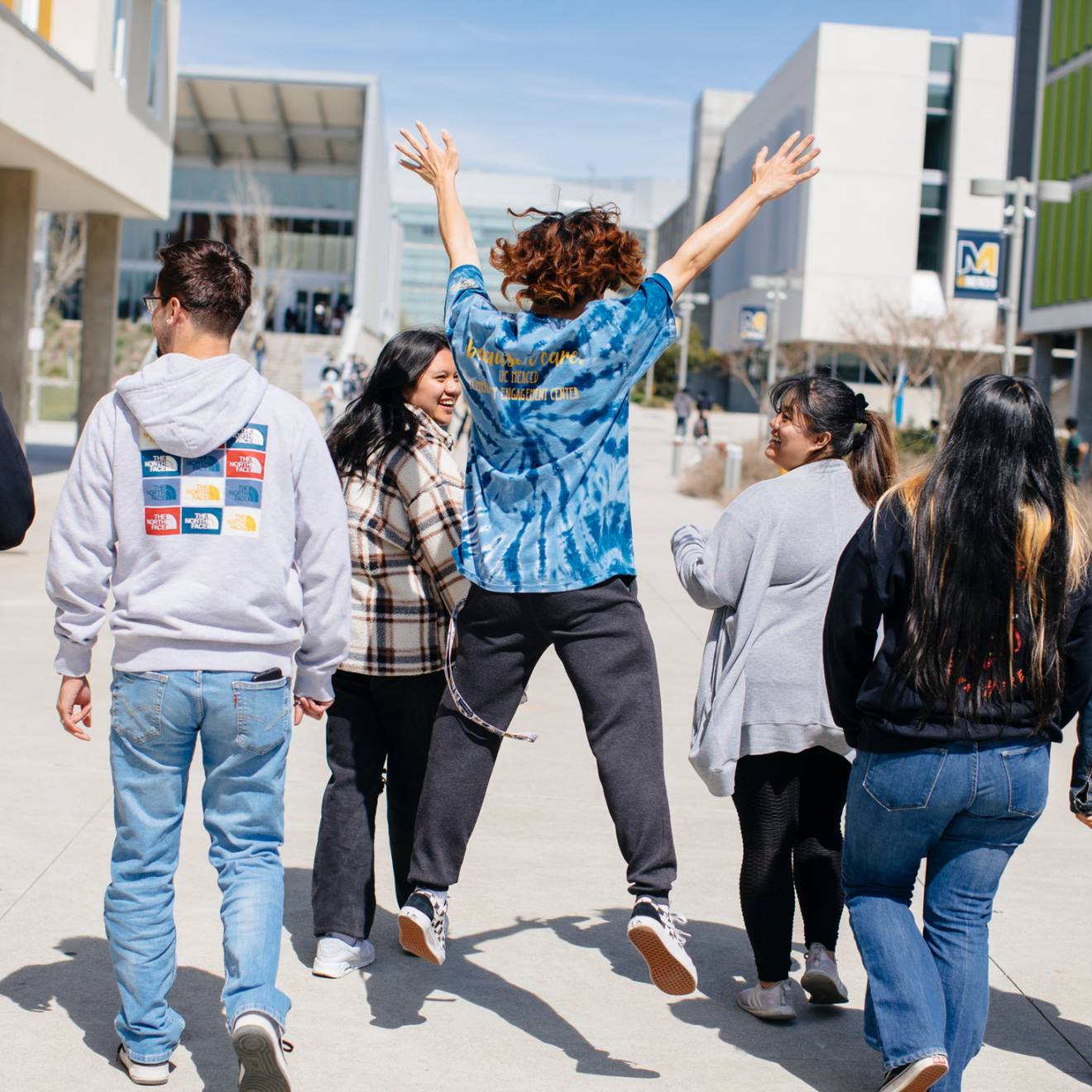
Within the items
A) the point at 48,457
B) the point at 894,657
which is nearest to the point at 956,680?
the point at 894,657

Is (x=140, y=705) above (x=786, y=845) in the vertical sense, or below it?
above

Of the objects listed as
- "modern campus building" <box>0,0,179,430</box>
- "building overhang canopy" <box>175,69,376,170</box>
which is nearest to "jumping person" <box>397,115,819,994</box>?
"modern campus building" <box>0,0,179,430</box>

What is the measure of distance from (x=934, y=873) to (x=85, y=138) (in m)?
18.5

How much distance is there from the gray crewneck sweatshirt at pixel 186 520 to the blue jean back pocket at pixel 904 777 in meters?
1.35

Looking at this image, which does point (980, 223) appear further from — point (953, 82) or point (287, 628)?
point (287, 628)

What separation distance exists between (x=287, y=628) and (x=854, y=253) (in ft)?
226

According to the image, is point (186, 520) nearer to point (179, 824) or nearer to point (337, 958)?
point (179, 824)

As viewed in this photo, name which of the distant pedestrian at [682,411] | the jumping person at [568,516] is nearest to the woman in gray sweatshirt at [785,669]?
the jumping person at [568,516]

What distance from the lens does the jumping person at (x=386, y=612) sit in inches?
163

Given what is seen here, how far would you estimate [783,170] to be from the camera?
3.79m

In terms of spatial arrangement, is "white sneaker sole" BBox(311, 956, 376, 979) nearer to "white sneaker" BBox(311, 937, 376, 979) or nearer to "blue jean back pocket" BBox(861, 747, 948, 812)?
"white sneaker" BBox(311, 937, 376, 979)

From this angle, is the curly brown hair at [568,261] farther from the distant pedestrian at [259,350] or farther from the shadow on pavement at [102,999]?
the distant pedestrian at [259,350]

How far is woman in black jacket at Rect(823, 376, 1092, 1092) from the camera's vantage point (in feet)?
10.5

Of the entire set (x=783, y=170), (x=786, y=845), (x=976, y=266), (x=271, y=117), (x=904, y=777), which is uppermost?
(x=271, y=117)
